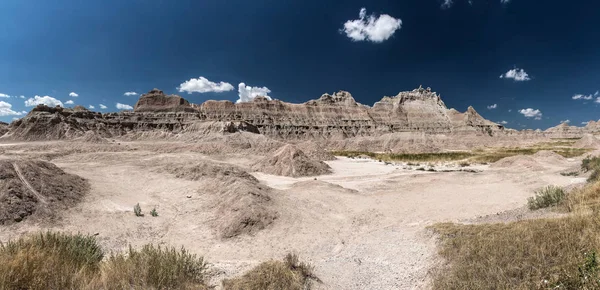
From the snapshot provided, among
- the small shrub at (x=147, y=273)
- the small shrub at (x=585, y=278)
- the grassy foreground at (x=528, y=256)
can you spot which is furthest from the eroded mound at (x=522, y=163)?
the small shrub at (x=147, y=273)

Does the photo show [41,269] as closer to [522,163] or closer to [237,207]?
[237,207]

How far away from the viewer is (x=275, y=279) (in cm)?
575

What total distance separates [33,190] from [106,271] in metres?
12.0

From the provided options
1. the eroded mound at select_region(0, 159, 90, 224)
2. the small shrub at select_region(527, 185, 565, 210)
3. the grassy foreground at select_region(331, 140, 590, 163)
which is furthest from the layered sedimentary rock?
the small shrub at select_region(527, 185, 565, 210)

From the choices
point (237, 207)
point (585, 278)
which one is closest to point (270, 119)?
point (237, 207)

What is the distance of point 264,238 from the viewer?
1089 cm

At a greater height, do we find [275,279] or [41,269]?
[41,269]

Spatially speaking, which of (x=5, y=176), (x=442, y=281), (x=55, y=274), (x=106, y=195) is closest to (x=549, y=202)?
(x=442, y=281)

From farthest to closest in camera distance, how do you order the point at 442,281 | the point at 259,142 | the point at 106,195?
1. the point at 259,142
2. the point at 106,195
3. the point at 442,281

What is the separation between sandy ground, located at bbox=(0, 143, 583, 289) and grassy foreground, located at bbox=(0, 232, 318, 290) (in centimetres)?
107

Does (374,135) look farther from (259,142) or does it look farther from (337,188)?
(337,188)

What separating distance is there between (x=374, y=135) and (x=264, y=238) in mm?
109761

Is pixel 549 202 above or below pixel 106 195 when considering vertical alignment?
above

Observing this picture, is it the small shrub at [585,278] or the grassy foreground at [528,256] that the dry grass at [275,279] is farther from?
the small shrub at [585,278]
